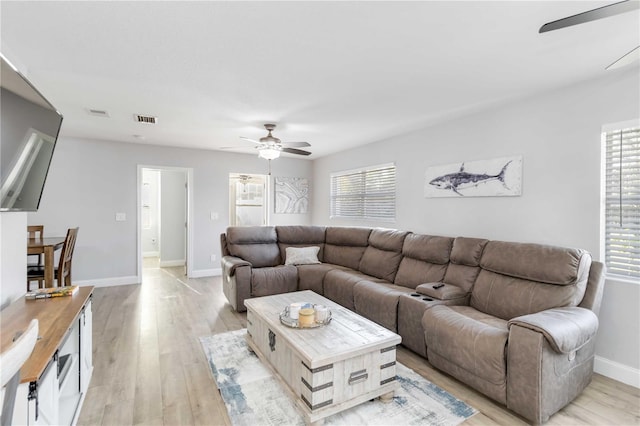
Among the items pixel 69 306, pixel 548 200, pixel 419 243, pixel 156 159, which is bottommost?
pixel 69 306

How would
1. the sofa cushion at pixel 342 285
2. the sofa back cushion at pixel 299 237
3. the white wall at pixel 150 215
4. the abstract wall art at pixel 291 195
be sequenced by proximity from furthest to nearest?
the white wall at pixel 150 215 → the abstract wall art at pixel 291 195 → the sofa back cushion at pixel 299 237 → the sofa cushion at pixel 342 285

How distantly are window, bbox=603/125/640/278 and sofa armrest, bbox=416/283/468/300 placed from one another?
3.70 ft

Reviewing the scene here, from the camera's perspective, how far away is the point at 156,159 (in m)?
5.30

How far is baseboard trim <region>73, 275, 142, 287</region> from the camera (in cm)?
483

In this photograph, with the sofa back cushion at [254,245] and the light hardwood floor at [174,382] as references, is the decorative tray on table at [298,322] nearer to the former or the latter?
the light hardwood floor at [174,382]

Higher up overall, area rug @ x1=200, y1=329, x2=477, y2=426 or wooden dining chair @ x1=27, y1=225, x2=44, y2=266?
wooden dining chair @ x1=27, y1=225, x2=44, y2=266

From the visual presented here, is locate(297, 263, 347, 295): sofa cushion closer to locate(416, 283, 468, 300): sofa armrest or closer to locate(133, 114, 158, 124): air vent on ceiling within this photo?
locate(416, 283, 468, 300): sofa armrest

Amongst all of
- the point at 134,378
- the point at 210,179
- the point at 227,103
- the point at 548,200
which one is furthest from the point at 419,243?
the point at 210,179

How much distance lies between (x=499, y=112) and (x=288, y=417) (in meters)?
3.34

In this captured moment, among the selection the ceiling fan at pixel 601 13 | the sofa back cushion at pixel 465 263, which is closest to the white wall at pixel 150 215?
the sofa back cushion at pixel 465 263

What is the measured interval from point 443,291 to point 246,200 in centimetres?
513

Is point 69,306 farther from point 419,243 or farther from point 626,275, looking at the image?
point 626,275

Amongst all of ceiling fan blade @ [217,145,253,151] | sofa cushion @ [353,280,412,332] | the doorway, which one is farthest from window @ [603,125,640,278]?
the doorway

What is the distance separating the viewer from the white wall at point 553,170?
2.33 meters
